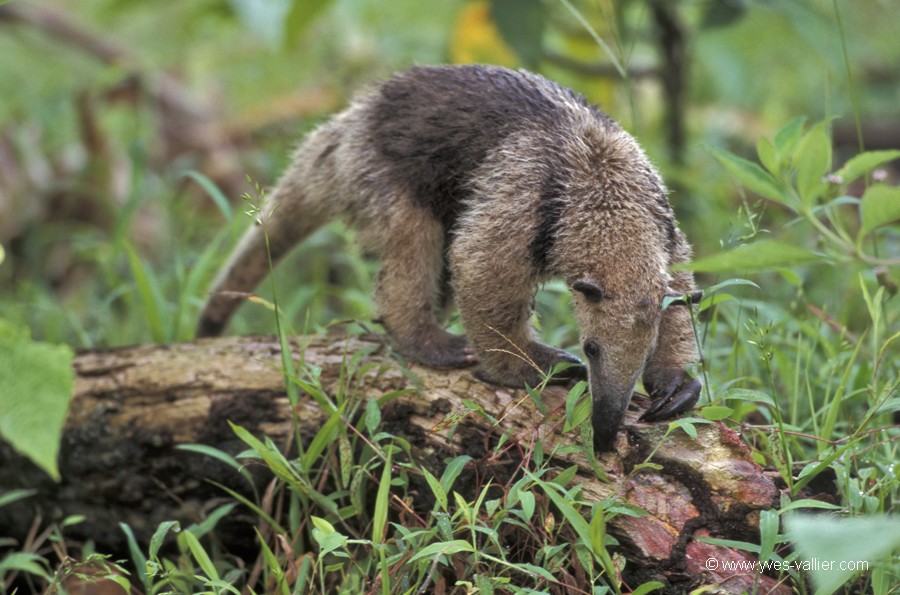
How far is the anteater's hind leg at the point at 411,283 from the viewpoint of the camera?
4.23 m

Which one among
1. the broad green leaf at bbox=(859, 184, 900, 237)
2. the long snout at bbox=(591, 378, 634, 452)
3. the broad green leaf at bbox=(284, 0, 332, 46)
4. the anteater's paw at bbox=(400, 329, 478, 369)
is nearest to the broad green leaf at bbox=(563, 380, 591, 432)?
the long snout at bbox=(591, 378, 634, 452)

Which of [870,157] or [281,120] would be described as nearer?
[870,157]

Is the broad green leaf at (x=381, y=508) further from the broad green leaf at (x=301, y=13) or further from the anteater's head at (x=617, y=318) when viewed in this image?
the broad green leaf at (x=301, y=13)

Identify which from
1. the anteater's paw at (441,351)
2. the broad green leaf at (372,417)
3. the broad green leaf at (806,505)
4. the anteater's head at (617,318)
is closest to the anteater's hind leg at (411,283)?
the anteater's paw at (441,351)

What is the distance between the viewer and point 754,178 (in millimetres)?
2482

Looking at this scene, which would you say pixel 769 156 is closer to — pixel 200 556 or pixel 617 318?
pixel 617 318

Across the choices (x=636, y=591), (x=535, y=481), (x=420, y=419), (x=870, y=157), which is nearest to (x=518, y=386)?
(x=420, y=419)

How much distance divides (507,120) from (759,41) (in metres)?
3.49

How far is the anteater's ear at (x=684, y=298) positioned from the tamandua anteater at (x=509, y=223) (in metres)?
0.05

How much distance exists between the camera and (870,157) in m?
2.54

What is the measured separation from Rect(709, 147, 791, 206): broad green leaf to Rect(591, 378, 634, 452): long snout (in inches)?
41.1

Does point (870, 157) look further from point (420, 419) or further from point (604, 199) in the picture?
point (420, 419)

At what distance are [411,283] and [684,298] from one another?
4.34ft

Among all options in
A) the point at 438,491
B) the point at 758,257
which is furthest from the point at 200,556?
the point at 758,257
